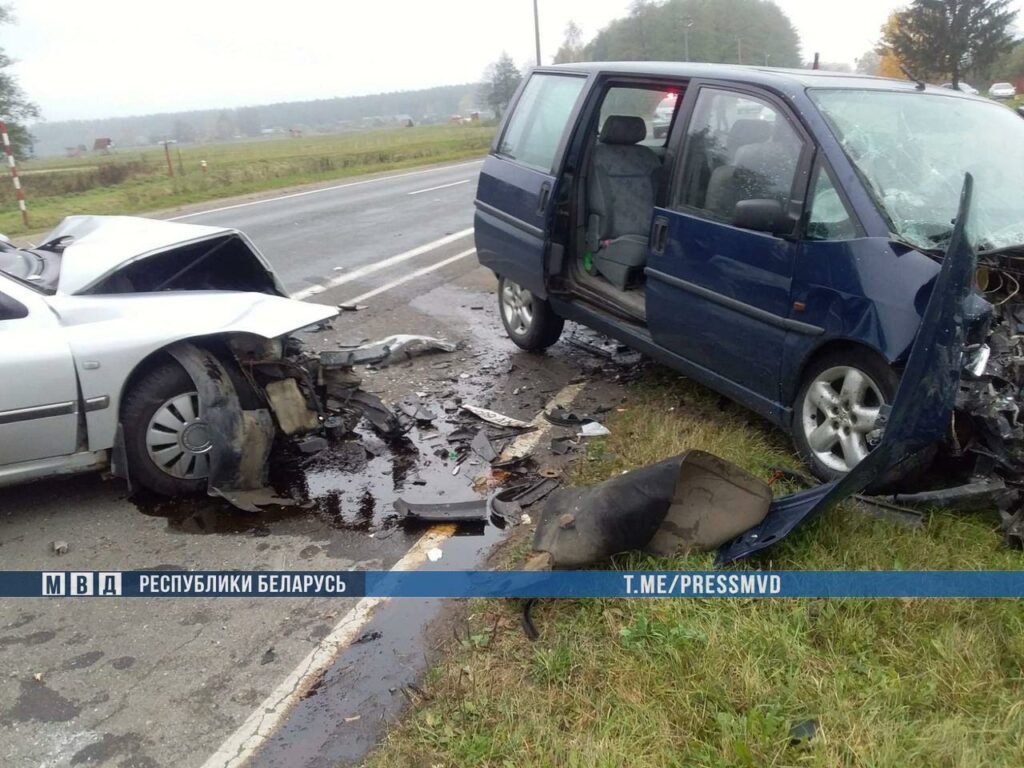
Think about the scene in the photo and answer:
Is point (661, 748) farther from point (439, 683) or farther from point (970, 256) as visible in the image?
point (970, 256)

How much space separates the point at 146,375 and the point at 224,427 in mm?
471

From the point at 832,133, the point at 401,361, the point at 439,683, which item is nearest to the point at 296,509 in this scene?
the point at 439,683

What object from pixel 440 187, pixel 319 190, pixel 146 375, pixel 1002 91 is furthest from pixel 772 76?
pixel 1002 91

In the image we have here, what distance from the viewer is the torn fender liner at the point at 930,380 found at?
278 cm

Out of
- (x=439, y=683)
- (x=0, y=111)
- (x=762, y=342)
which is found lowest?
(x=439, y=683)

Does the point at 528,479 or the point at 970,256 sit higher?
the point at 970,256

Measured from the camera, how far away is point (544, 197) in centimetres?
→ 535

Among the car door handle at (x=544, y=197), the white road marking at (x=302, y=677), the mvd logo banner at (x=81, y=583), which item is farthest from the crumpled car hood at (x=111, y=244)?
the white road marking at (x=302, y=677)

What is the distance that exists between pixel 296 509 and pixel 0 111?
3201cm

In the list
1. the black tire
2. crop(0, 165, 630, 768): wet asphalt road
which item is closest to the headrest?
crop(0, 165, 630, 768): wet asphalt road

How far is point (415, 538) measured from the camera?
3.80m

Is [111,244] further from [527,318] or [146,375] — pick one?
[527,318]

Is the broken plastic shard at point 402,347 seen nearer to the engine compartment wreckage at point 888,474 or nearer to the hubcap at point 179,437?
the hubcap at point 179,437

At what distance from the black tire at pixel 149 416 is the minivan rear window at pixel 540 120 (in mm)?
2721
